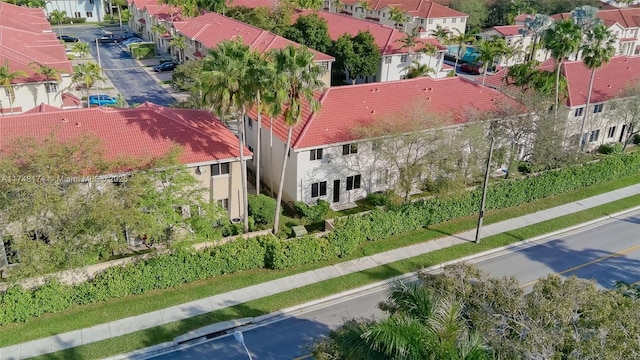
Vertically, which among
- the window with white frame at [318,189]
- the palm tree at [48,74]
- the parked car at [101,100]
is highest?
the palm tree at [48,74]

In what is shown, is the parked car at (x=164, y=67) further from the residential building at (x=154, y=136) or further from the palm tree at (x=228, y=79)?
the palm tree at (x=228, y=79)

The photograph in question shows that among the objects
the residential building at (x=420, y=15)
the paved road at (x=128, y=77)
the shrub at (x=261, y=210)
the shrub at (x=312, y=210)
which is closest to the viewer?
the shrub at (x=261, y=210)

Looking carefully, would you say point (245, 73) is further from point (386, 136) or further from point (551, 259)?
point (551, 259)

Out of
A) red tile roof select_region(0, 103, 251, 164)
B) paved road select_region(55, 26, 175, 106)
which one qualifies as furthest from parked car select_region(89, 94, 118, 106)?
red tile roof select_region(0, 103, 251, 164)

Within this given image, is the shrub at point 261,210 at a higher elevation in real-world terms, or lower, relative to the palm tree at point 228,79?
lower

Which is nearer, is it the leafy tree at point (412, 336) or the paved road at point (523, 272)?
the leafy tree at point (412, 336)

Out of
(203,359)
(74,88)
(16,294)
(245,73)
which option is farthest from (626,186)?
(74,88)

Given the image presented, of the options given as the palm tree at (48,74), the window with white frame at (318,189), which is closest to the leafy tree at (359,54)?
the window with white frame at (318,189)
